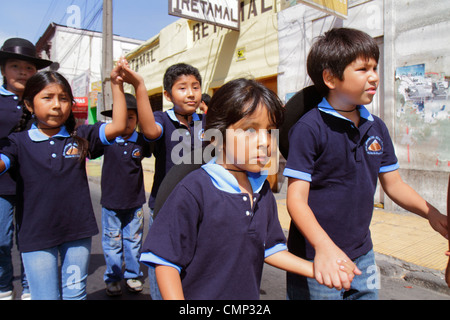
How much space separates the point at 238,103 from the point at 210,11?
24.0 feet

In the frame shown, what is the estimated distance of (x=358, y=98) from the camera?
5.13 feet

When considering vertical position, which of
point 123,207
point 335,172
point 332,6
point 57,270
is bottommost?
point 57,270

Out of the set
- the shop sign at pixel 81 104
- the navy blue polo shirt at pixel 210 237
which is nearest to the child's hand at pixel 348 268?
the navy blue polo shirt at pixel 210 237

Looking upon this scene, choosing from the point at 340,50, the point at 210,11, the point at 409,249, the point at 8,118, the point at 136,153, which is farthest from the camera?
the point at 210,11

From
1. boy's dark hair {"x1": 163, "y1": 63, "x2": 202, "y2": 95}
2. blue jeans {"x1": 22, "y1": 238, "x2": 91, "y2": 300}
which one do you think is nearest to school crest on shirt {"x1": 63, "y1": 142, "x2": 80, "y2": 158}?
blue jeans {"x1": 22, "y1": 238, "x2": 91, "y2": 300}

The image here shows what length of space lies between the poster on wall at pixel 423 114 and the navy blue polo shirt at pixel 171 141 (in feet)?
14.1

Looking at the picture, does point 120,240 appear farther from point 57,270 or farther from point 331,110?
point 331,110

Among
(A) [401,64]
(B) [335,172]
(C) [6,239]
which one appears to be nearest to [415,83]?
(A) [401,64]

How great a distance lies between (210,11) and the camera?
7.96 m

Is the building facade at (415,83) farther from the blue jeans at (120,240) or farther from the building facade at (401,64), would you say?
the blue jeans at (120,240)

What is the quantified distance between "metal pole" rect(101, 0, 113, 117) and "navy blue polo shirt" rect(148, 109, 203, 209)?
7.23m

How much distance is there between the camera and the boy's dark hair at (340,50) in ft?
5.05
